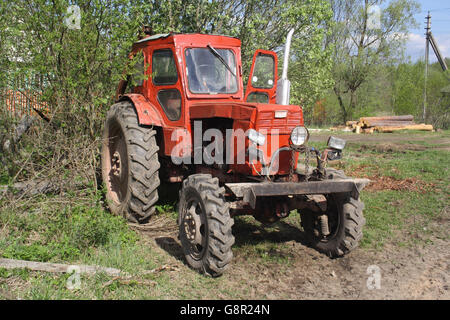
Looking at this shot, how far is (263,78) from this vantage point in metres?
6.37

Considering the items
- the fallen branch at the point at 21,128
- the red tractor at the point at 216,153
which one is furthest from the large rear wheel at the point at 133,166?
the fallen branch at the point at 21,128

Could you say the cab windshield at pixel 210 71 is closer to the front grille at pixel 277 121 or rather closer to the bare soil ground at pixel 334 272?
the front grille at pixel 277 121

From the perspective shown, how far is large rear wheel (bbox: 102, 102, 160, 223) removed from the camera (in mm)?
5926

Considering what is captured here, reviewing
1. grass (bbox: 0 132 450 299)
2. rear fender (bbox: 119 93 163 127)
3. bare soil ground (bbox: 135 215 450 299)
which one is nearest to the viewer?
grass (bbox: 0 132 450 299)

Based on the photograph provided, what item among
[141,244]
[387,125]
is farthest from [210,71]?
[387,125]

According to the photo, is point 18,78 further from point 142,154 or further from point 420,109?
point 420,109

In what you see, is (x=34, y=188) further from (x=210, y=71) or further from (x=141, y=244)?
(x=210, y=71)

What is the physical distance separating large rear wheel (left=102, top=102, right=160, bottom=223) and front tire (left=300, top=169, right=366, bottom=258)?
2.17 m

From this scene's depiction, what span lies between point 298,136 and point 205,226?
142cm

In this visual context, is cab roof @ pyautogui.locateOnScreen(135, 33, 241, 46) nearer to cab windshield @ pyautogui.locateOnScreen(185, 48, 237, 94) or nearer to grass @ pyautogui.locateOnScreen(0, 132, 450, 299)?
cab windshield @ pyautogui.locateOnScreen(185, 48, 237, 94)

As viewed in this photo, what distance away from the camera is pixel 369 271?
478cm

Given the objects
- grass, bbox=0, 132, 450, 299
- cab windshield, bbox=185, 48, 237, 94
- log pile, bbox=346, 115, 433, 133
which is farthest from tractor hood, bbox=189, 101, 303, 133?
log pile, bbox=346, 115, 433, 133

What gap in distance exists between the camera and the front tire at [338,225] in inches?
198
